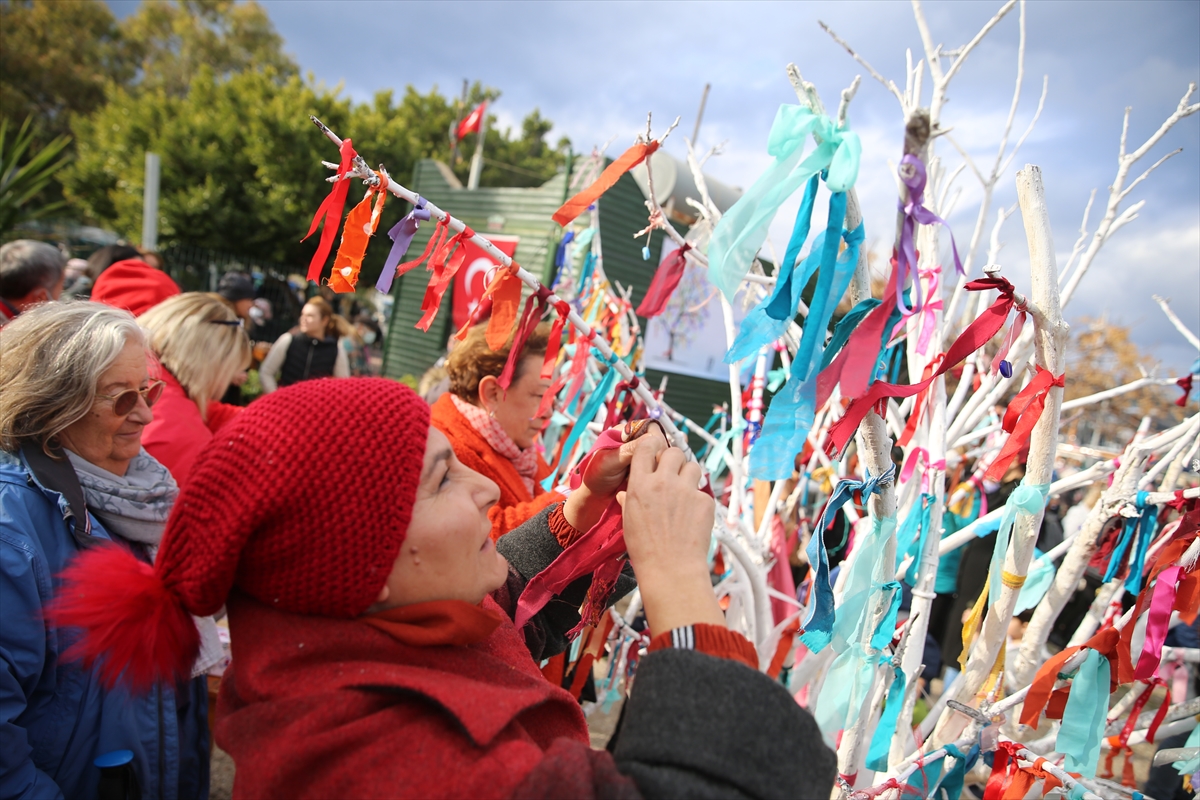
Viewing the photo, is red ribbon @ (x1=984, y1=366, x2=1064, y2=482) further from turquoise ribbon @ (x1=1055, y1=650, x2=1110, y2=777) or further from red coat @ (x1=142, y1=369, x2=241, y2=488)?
red coat @ (x1=142, y1=369, x2=241, y2=488)

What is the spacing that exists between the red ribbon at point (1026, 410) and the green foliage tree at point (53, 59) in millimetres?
31538

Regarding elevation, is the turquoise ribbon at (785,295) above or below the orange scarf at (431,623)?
above

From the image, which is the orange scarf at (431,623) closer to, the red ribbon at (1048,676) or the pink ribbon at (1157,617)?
the red ribbon at (1048,676)

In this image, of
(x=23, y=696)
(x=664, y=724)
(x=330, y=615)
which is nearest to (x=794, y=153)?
(x=664, y=724)

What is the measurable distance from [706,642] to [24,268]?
3.43 meters

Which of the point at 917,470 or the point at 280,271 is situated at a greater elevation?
the point at 280,271

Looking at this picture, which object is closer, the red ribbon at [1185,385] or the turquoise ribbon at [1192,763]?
the turquoise ribbon at [1192,763]

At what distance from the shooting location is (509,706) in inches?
34.1

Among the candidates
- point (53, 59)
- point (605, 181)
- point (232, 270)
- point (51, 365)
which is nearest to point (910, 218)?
point (605, 181)

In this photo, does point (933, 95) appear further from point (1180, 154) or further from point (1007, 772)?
point (1007, 772)

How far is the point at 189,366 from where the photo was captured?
2541mm

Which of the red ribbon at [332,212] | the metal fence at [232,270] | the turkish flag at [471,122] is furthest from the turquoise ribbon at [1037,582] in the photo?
the metal fence at [232,270]

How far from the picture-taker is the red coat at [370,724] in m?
0.78

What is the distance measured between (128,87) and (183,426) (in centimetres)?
3361
